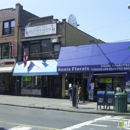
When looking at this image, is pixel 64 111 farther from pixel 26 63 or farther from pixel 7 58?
pixel 7 58

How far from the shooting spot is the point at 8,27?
1133 inches

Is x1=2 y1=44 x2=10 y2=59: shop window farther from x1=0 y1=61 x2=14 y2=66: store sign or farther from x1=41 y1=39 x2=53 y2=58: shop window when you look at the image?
x1=41 y1=39 x2=53 y2=58: shop window

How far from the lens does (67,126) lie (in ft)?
32.2

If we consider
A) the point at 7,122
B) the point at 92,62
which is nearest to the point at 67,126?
the point at 7,122

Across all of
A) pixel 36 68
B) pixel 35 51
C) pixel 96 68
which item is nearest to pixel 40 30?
pixel 35 51

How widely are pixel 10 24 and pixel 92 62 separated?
12628mm

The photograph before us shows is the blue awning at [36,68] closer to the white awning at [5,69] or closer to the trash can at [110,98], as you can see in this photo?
the white awning at [5,69]

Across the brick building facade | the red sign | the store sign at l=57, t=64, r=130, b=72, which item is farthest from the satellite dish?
the store sign at l=57, t=64, r=130, b=72

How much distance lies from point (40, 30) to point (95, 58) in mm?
7587

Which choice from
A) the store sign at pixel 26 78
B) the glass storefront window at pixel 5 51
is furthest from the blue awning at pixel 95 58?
the glass storefront window at pixel 5 51

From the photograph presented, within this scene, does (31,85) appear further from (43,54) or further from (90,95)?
(90,95)

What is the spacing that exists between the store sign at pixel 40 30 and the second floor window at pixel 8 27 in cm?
266

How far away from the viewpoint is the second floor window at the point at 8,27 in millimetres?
28500

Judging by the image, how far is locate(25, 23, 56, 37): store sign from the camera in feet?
81.6
